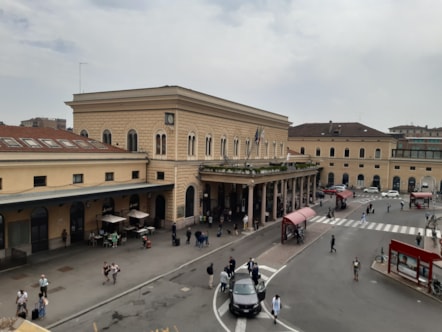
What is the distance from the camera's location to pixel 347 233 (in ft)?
127

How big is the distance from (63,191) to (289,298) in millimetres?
19626

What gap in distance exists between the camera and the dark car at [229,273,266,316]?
60.0ft

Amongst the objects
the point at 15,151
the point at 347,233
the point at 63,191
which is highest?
the point at 15,151

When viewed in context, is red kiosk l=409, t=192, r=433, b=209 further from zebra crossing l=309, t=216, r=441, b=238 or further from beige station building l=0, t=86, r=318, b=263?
beige station building l=0, t=86, r=318, b=263

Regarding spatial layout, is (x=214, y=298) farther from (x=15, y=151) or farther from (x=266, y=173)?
(x=266, y=173)

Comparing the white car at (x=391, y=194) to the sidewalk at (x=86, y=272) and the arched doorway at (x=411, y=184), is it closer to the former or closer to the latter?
the arched doorway at (x=411, y=184)

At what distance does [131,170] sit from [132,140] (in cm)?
486

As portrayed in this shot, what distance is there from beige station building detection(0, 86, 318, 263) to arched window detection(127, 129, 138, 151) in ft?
0.38

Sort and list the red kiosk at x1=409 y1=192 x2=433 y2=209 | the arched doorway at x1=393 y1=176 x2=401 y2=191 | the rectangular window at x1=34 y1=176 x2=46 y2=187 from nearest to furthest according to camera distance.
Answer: the rectangular window at x1=34 y1=176 x2=46 y2=187
the red kiosk at x1=409 y1=192 x2=433 y2=209
the arched doorway at x1=393 y1=176 x2=401 y2=191

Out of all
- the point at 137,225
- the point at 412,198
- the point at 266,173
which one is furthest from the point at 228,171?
the point at 412,198

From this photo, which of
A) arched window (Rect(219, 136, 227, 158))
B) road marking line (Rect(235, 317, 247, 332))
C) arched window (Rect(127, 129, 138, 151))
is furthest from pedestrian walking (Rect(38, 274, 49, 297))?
arched window (Rect(219, 136, 227, 158))

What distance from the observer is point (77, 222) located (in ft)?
101

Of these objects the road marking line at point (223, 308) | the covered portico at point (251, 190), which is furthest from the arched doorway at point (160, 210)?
the road marking line at point (223, 308)

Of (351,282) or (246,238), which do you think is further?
(246,238)
